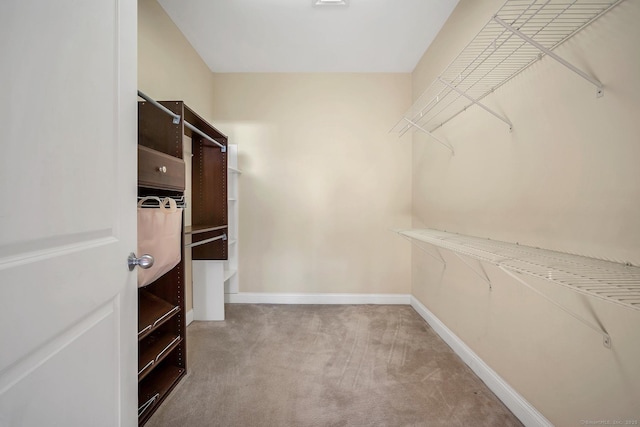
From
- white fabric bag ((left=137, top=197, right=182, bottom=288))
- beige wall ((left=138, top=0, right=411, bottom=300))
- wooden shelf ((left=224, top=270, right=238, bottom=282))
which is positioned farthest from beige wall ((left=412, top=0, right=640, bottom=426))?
wooden shelf ((left=224, top=270, right=238, bottom=282))

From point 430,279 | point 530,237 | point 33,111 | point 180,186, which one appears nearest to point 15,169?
point 33,111

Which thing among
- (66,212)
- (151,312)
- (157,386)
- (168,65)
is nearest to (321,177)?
(168,65)

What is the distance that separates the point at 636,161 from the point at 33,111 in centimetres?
167

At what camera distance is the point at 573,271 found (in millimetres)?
812

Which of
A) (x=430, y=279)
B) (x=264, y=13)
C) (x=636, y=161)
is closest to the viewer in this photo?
(x=636, y=161)

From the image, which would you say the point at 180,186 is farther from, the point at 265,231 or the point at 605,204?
the point at 605,204

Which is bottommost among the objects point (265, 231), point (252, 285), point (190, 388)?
point (190, 388)

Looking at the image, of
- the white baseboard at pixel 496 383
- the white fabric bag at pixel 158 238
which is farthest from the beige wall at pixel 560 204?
the white fabric bag at pixel 158 238

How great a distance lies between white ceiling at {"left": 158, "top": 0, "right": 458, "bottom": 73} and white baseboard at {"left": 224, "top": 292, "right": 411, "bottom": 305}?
2457mm

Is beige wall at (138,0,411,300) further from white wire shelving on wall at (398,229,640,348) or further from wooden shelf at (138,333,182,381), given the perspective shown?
white wire shelving on wall at (398,229,640,348)

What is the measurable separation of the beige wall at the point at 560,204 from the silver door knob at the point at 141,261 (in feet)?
5.23

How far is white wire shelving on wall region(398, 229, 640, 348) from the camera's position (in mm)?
640

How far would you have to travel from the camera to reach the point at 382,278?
2.80m

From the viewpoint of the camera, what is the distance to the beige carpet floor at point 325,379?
4.32 ft
